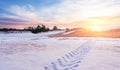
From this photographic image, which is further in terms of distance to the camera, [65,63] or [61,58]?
[61,58]

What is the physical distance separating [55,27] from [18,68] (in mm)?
37515

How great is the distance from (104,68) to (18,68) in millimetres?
2306

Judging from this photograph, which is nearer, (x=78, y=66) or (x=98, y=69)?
(x=98, y=69)

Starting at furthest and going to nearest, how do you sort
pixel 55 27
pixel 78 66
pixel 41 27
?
1. pixel 55 27
2. pixel 41 27
3. pixel 78 66

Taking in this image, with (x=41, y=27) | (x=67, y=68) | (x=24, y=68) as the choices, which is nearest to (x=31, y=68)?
(x=24, y=68)

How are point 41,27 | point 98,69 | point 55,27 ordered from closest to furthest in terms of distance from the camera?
point 98,69
point 41,27
point 55,27

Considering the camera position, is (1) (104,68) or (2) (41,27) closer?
(1) (104,68)

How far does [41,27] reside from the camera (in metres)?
31.5

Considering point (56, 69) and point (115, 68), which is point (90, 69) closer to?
point (115, 68)

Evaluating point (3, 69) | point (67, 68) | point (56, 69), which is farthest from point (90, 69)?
point (3, 69)

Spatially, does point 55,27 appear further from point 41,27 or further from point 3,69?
point 3,69

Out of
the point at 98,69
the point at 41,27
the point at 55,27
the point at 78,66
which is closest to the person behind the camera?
the point at 98,69

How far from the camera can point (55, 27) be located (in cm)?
4103

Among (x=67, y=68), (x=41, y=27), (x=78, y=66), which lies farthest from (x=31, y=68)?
(x=41, y=27)
